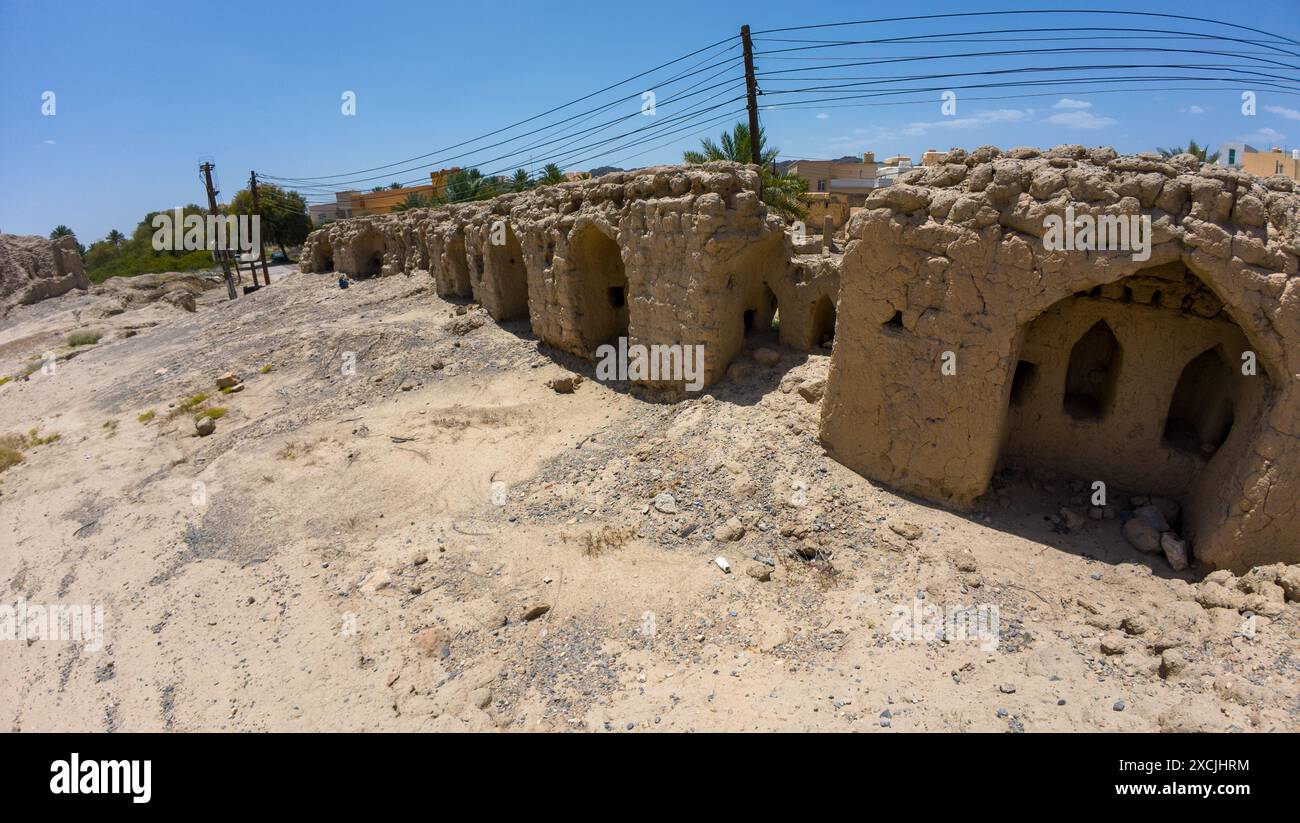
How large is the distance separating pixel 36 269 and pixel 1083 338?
39.3 metres

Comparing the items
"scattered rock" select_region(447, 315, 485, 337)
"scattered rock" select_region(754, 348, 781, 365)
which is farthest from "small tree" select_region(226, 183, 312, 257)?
"scattered rock" select_region(754, 348, 781, 365)

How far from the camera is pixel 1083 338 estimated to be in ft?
24.5

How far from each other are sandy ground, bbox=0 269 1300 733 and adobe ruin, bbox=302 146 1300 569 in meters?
0.67

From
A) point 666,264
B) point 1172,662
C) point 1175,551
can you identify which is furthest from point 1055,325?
point 666,264

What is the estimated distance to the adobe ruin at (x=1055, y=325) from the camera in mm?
5465

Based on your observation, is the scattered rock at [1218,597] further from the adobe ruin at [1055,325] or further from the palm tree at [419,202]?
the palm tree at [419,202]

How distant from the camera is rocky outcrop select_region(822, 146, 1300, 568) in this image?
545 centimetres

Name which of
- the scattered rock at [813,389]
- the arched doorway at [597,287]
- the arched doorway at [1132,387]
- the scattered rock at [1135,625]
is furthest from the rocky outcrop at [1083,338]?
the arched doorway at [597,287]

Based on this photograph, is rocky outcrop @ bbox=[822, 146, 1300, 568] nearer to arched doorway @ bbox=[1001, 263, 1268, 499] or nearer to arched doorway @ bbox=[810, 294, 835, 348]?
arched doorway @ bbox=[1001, 263, 1268, 499]

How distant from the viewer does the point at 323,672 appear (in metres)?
6.14

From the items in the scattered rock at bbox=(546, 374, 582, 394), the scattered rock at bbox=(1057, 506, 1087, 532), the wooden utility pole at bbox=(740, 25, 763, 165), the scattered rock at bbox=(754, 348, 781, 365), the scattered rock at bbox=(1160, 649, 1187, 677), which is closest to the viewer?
the scattered rock at bbox=(1160, 649, 1187, 677)

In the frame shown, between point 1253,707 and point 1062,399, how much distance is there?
3719 millimetres

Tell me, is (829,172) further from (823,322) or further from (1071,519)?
(1071,519)

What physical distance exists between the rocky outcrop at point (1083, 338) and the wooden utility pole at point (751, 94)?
9.37 m
